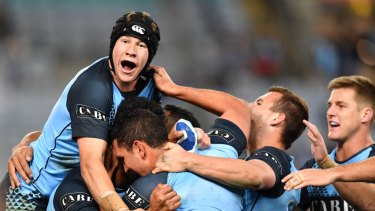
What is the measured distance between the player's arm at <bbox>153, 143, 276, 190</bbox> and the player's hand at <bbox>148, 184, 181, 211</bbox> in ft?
0.39

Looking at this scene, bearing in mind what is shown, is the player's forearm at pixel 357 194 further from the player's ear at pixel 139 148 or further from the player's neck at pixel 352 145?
the player's ear at pixel 139 148

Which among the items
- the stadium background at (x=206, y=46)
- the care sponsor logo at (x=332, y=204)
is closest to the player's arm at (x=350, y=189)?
the care sponsor logo at (x=332, y=204)

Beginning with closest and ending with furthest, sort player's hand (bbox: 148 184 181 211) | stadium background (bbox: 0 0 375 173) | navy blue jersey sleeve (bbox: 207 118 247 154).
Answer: player's hand (bbox: 148 184 181 211) → navy blue jersey sleeve (bbox: 207 118 247 154) → stadium background (bbox: 0 0 375 173)

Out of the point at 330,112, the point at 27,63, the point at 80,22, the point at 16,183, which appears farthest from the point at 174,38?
the point at 16,183

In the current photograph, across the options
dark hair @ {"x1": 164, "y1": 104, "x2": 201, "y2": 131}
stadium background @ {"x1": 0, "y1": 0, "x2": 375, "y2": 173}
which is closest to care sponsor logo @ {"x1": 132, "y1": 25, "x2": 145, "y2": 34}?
dark hair @ {"x1": 164, "y1": 104, "x2": 201, "y2": 131}

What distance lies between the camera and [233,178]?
18.1ft

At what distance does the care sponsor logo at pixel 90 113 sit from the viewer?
582cm

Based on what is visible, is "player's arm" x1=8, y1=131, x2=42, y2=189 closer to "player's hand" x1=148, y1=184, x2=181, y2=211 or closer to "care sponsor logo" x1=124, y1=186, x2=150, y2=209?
"care sponsor logo" x1=124, y1=186, x2=150, y2=209

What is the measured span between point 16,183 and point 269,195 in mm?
1738

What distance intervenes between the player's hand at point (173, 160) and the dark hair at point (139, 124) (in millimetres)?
179

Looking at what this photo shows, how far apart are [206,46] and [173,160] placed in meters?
9.46

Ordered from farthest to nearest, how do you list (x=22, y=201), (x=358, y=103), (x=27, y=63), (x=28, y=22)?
1. (x=28, y=22)
2. (x=27, y=63)
3. (x=358, y=103)
4. (x=22, y=201)

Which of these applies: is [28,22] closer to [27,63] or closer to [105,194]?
[27,63]

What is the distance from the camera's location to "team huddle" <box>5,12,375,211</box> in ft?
18.2
